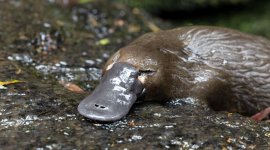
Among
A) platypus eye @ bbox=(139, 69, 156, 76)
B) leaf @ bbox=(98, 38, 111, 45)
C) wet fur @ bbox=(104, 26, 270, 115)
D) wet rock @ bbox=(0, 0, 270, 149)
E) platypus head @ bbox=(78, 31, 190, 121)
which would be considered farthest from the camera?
leaf @ bbox=(98, 38, 111, 45)

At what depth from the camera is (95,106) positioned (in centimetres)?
244

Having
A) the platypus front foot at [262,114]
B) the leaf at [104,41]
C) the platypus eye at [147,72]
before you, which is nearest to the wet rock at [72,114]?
the leaf at [104,41]

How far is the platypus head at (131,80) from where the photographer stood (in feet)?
8.04

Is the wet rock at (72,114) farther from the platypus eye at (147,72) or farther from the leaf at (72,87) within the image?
the platypus eye at (147,72)

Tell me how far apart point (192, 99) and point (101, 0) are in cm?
248

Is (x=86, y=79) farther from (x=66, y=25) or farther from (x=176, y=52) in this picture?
(x=66, y=25)

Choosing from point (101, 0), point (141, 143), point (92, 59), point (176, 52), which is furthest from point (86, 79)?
point (101, 0)

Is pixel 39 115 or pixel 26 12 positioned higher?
pixel 26 12

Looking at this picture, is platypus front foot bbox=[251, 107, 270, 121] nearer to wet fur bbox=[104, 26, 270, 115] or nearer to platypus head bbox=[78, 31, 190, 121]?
wet fur bbox=[104, 26, 270, 115]

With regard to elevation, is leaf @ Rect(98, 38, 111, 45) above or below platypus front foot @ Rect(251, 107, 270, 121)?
above

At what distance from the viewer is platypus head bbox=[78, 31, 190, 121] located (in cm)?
245

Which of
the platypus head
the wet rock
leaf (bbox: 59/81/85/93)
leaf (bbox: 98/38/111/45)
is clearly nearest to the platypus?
the platypus head

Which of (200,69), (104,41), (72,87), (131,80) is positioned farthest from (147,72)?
(104,41)

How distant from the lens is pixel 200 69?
120 inches
